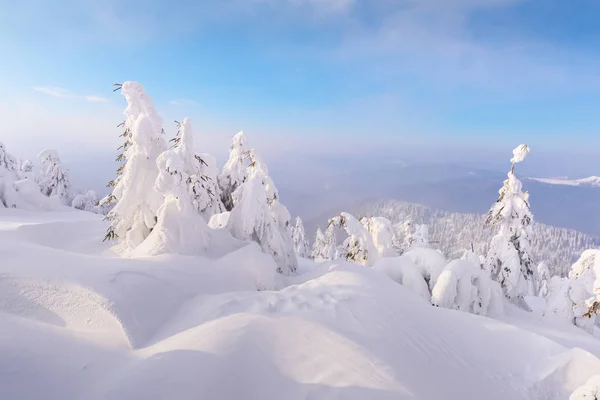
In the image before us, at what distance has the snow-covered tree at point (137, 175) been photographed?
451 inches

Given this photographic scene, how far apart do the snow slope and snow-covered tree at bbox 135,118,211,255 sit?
44.3 inches

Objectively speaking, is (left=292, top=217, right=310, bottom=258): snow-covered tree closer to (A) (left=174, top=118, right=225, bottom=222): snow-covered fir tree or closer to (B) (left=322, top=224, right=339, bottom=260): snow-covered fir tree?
(B) (left=322, top=224, right=339, bottom=260): snow-covered fir tree

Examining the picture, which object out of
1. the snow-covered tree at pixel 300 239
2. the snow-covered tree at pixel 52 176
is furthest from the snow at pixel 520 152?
the snow-covered tree at pixel 52 176

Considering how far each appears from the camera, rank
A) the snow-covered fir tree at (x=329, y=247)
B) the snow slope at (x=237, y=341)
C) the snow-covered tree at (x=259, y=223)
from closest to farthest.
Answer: the snow slope at (x=237, y=341) < the snow-covered tree at (x=259, y=223) < the snow-covered fir tree at (x=329, y=247)

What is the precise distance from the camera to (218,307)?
23.4 ft

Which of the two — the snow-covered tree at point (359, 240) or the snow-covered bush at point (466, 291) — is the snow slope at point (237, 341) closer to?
the snow-covered bush at point (466, 291)

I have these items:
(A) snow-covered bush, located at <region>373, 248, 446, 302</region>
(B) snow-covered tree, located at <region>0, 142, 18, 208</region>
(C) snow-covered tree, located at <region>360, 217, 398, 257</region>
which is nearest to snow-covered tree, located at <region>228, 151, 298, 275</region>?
(A) snow-covered bush, located at <region>373, 248, 446, 302</region>

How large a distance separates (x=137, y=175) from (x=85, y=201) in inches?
1468

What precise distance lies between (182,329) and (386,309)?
4.84m

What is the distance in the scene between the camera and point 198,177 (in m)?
14.2

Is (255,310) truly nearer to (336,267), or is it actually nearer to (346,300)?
(346,300)

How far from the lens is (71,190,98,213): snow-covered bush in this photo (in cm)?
4016

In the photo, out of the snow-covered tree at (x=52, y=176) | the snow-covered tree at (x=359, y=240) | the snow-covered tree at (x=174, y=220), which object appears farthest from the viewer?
the snow-covered tree at (x=52, y=176)

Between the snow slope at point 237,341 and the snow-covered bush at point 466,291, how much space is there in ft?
6.67
